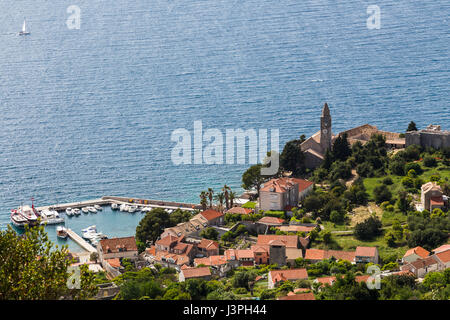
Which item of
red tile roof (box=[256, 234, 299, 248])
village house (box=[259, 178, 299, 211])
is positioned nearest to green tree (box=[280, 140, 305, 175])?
village house (box=[259, 178, 299, 211])

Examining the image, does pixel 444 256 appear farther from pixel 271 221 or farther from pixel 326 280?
pixel 271 221

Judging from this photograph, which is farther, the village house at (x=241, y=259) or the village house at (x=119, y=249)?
the village house at (x=119, y=249)

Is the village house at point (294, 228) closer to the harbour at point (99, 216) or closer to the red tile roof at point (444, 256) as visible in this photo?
the red tile roof at point (444, 256)

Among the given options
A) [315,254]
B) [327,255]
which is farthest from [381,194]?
[315,254]

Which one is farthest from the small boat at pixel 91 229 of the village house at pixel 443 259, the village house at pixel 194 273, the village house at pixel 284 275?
the village house at pixel 443 259

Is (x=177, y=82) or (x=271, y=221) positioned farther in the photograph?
(x=177, y=82)
